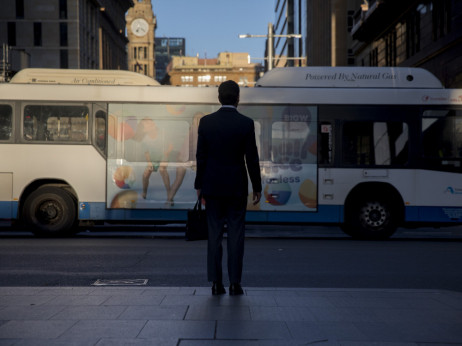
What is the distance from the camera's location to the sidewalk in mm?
4539

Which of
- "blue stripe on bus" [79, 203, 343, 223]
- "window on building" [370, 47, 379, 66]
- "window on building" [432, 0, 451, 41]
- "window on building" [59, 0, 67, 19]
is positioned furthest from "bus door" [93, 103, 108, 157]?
"window on building" [59, 0, 67, 19]

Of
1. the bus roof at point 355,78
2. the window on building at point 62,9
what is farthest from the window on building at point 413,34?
the window on building at point 62,9

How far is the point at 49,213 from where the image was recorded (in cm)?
1364

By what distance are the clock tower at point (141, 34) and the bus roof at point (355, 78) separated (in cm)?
17000

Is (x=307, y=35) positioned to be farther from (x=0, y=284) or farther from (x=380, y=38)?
(x=0, y=284)

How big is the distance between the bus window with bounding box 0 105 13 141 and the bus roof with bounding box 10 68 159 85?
0.61m

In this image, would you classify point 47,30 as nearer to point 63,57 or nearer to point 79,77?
point 63,57

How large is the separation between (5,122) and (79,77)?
1.70 meters

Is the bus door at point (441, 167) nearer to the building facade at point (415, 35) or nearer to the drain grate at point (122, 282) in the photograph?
the drain grate at point (122, 282)

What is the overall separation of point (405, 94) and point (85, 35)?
203 feet

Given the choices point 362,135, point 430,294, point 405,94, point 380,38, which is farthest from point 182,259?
point 380,38

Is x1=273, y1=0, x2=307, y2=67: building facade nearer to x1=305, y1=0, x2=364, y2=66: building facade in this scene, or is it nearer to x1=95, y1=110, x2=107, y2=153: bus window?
x1=305, y1=0, x2=364, y2=66: building facade

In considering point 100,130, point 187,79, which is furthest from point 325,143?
point 187,79

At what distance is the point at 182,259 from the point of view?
1022 centimetres
